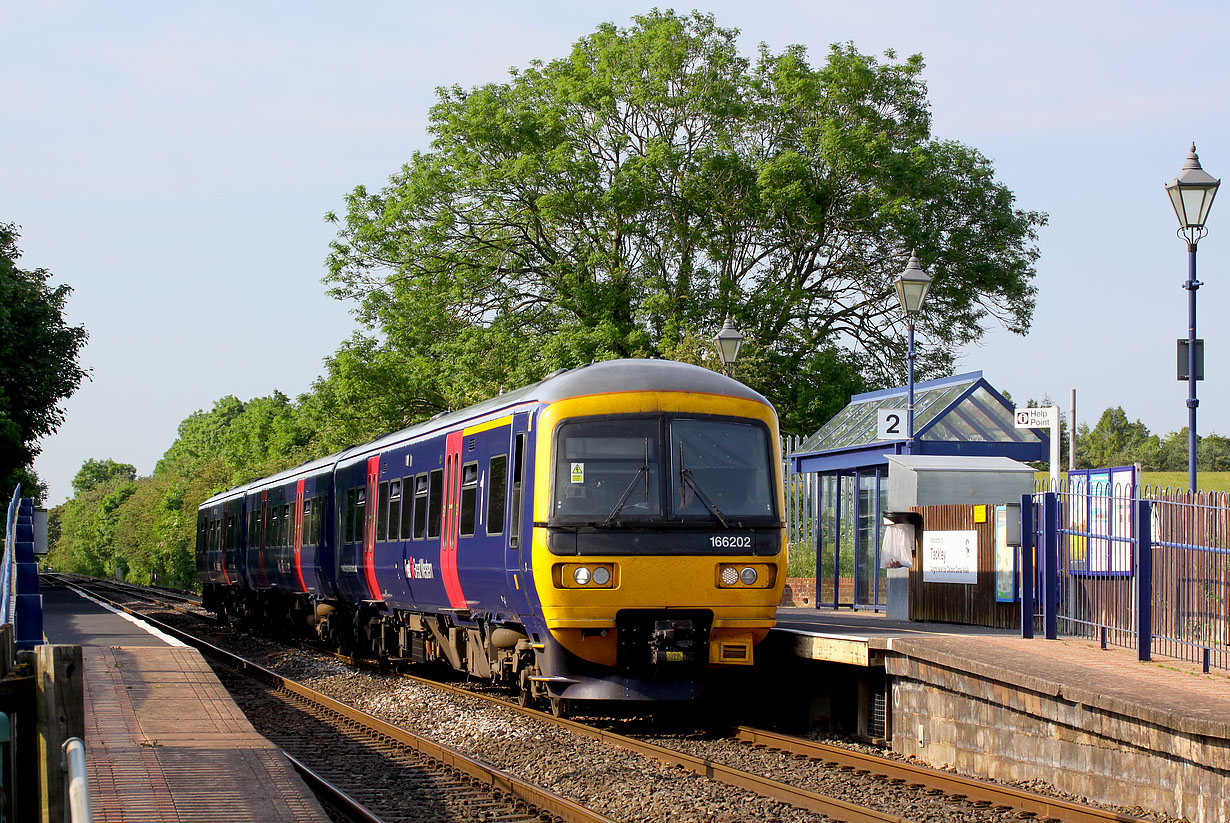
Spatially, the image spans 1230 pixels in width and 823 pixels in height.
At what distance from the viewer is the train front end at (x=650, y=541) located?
11.8m

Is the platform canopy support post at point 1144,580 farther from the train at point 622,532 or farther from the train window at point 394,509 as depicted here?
the train window at point 394,509

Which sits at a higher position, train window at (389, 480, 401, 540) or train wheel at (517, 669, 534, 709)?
train window at (389, 480, 401, 540)

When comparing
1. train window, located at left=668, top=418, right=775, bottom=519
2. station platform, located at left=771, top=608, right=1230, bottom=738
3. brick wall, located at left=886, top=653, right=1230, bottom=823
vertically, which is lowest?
brick wall, located at left=886, top=653, right=1230, bottom=823

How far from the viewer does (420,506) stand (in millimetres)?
16453

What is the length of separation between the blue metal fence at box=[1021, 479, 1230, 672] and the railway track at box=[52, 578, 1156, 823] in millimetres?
2420

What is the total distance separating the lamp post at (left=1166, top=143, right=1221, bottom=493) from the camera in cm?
A: 1286

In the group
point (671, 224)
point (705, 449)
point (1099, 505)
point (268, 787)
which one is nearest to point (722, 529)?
point (705, 449)

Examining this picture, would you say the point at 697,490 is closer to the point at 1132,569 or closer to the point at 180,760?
the point at 1132,569

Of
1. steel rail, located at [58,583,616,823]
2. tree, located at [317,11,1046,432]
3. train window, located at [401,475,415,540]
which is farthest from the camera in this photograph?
tree, located at [317,11,1046,432]

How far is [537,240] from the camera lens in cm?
3659

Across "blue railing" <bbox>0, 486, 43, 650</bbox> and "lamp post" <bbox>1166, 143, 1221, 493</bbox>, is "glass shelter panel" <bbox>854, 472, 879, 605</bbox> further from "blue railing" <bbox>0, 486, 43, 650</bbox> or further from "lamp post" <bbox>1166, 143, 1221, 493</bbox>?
"blue railing" <bbox>0, 486, 43, 650</bbox>

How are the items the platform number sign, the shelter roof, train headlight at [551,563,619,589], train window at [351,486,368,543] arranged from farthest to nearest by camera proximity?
train window at [351,486,368,543] → the shelter roof → the platform number sign → train headlight at [551,563,619,589]

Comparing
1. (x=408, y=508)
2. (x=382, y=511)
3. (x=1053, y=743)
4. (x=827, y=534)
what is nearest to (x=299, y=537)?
(x=382, y=511)

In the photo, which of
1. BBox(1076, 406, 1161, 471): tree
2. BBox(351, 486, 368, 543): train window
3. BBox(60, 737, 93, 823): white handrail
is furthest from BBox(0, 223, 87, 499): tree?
BBox(1076, 406, 1161, 471): tree
